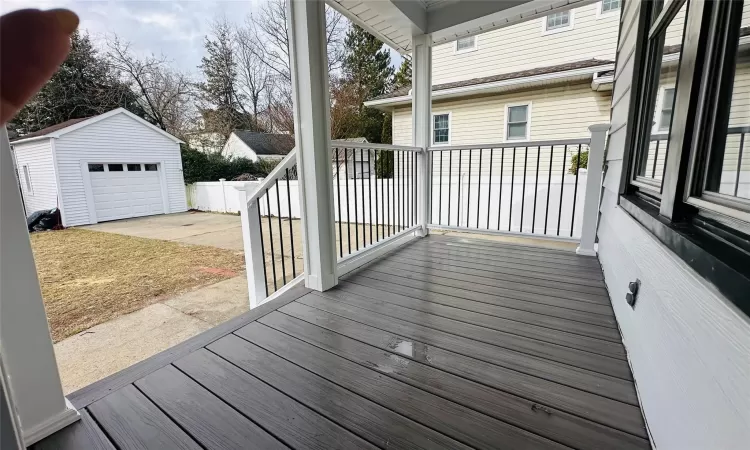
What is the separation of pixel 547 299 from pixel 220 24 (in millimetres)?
6574

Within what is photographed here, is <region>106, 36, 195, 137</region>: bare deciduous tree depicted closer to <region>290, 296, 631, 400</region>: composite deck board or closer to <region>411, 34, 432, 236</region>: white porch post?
<region>411, 34, 432, 236</region>: white porch post

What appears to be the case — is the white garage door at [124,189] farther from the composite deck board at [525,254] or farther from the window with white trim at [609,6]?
the window with white trim at [609,6]

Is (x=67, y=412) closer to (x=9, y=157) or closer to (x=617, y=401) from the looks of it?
(x=9, y=157)

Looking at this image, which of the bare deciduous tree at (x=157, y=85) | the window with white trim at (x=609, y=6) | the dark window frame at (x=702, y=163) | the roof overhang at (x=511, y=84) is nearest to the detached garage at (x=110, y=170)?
the bare deciduous tree at (x=157, y=85)

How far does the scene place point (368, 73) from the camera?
7.98 meters

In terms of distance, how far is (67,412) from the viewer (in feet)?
3.58

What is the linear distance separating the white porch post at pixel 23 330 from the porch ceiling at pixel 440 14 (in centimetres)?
228

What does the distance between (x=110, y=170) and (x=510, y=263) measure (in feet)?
23.0

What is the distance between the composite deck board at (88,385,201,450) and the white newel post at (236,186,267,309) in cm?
137

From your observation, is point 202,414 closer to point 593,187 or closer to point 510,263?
point 510,263

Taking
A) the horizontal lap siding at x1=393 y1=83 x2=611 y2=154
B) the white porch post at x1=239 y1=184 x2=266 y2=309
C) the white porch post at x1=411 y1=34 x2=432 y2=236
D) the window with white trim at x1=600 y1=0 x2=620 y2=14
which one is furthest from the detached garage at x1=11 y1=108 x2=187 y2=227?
the window with white trim at x1=600 y1=0 x2=620 y2=14

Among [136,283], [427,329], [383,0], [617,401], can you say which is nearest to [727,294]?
[617,401]

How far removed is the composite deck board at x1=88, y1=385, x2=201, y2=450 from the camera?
1.02 m

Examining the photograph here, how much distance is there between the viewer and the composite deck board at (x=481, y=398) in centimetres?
99
